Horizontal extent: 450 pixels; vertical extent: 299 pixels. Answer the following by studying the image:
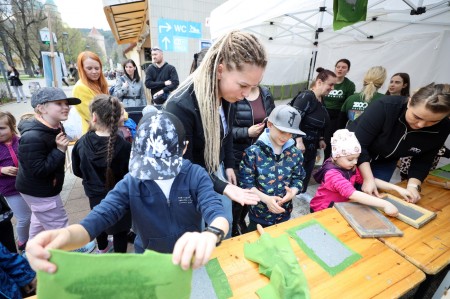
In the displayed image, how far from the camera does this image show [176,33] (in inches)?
289

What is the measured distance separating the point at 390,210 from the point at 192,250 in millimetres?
1517

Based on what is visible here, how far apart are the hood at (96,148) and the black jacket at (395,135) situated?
2.09 m

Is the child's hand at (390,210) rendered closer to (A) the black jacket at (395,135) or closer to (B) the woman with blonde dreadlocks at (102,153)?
(A) the black jacket at (395,135)

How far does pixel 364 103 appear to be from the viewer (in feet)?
10.8

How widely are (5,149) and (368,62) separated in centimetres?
645

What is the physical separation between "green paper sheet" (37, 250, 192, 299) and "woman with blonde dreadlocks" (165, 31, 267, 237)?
0.53 metres

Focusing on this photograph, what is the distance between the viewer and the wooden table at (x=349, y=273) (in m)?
0.99

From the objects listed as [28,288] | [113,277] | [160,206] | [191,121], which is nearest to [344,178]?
[191,121]

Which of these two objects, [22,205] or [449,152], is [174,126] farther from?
[449,152]

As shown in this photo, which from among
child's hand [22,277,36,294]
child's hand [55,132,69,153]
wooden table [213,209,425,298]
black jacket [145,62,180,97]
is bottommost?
child's hand [22,277,36,294]

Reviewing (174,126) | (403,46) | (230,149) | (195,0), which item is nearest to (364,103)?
(403,46)

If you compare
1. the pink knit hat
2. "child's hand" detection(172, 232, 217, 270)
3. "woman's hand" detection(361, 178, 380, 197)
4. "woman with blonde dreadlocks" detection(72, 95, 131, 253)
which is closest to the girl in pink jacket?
the pink knit hat

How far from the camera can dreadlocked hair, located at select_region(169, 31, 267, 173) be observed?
1.19m

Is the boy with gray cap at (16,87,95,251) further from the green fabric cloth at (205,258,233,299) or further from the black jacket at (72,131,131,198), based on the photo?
the green fabric cloth at (205,258,233,299)
